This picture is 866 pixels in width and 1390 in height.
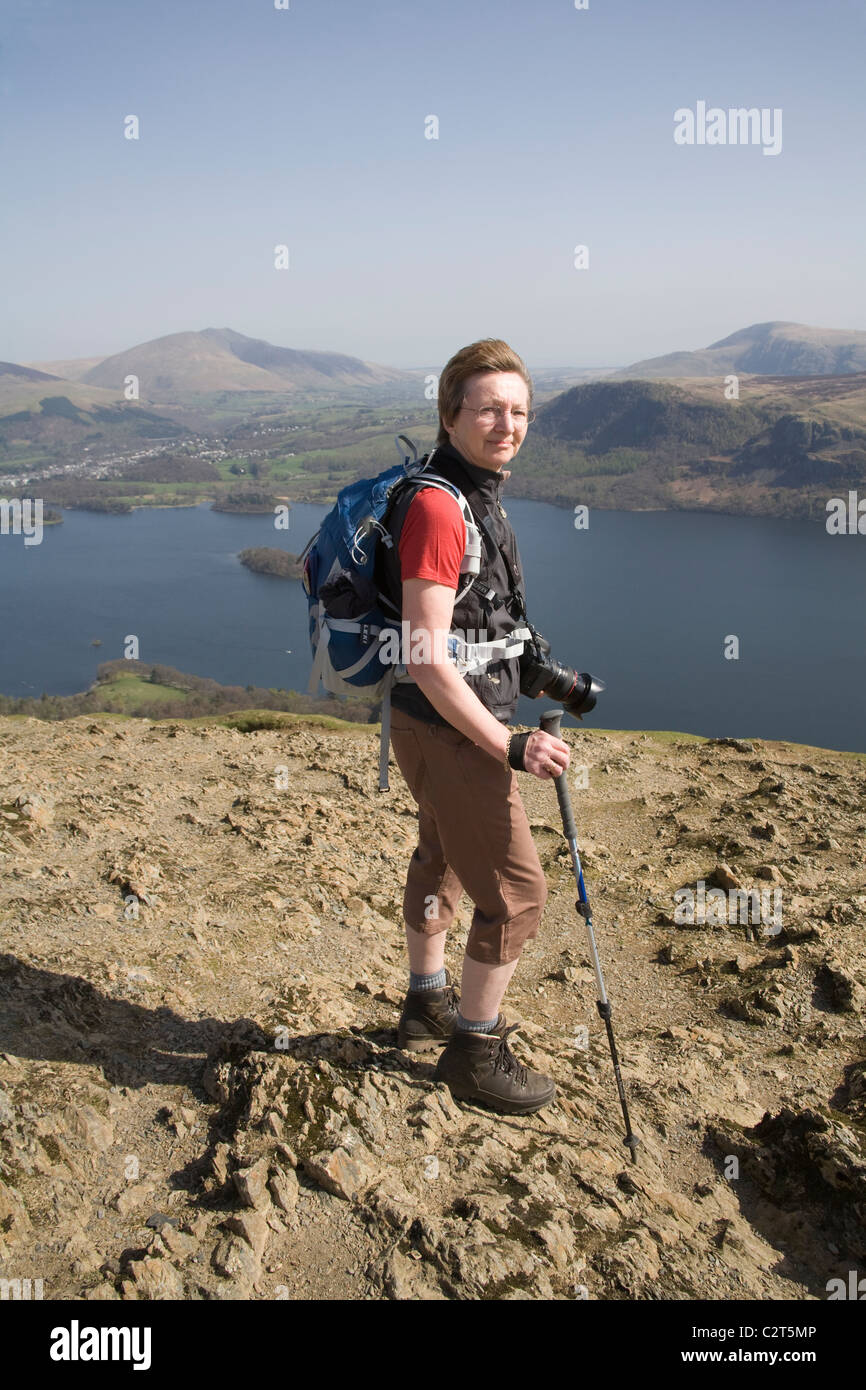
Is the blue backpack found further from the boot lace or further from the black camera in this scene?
the boot lace

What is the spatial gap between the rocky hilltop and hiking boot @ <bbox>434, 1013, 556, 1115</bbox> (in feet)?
0.30

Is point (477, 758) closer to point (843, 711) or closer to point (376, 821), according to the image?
point (376, 821)

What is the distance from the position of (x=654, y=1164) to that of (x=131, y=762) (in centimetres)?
833

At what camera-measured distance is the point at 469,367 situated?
3438 mm

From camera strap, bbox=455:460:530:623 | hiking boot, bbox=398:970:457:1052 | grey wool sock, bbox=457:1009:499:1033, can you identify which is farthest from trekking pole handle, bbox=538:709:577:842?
hiking boot, bbox=398:970:457:1052

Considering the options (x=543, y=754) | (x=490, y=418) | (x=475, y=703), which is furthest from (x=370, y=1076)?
(x=490, y=418)

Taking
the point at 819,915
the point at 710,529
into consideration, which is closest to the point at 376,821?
the point at 819,915

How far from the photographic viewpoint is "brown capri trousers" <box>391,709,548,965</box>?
353 cm

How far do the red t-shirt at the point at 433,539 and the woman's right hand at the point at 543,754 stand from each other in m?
0.69

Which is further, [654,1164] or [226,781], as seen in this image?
[226,781]

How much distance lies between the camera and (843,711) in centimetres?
6209
